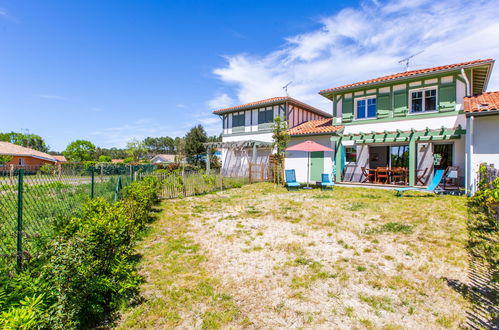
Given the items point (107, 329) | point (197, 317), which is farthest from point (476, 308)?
point (107, 329)

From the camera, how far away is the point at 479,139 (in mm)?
10953

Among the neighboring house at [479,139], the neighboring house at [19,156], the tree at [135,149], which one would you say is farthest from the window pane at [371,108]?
the tree at [135,149]

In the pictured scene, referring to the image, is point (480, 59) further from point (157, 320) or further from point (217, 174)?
point (157, 320)

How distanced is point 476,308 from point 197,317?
3.44m

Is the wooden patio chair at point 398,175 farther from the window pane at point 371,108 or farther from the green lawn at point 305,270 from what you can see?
the green lawn at point 305,270

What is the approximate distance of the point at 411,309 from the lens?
10.3 ft

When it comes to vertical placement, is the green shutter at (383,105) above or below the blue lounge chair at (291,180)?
above

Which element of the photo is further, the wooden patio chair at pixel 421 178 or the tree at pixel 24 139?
the tree at pixel 24 139

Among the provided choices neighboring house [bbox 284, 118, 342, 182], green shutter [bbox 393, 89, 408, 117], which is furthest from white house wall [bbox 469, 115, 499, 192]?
neighboring house [bbox 284, 118, 342, 182]

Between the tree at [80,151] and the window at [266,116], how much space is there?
60153 mm

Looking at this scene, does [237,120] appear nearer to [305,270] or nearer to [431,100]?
[431,100]

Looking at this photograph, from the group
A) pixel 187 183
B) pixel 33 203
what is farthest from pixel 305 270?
pixel 187 183

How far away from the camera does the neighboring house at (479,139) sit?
10.6m

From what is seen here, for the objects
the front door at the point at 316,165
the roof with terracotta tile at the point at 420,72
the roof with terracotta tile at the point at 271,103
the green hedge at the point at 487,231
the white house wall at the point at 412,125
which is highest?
the roof with terracotta tile at the point at 271,103
